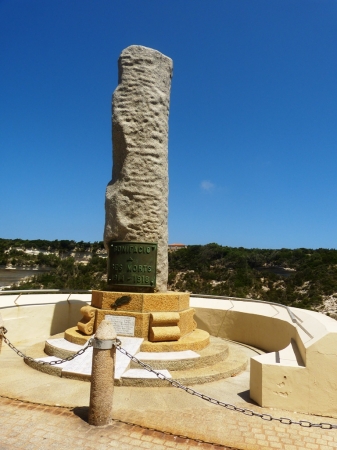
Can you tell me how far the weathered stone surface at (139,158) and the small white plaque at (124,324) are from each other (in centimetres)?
100

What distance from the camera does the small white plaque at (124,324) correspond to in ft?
20.6

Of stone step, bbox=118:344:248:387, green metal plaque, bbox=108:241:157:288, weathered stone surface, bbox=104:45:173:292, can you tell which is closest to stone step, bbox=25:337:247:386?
stone step, bbox=118:344:248:387

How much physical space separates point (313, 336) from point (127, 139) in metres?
4.97

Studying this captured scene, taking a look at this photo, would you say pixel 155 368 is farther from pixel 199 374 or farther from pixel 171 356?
pixel 199 374

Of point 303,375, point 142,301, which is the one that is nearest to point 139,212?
point 142,301

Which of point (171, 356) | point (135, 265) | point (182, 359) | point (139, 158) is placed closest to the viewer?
point (182, 359)

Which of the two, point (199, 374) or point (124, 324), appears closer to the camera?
point (199, 374)

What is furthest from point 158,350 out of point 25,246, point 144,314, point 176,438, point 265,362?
point 25,246

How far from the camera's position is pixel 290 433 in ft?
11.7

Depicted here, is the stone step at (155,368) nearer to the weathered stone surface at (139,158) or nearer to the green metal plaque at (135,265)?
the green metal plaque at (135,265)

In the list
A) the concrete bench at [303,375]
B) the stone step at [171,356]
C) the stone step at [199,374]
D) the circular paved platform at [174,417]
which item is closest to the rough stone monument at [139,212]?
the stone step at [171,356]

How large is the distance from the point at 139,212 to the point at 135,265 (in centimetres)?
107

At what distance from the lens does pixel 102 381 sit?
11.5ft

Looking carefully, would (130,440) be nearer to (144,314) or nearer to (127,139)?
(144,314)
